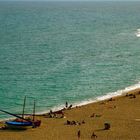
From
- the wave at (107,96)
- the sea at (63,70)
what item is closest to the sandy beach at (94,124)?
the wave at (107,96)

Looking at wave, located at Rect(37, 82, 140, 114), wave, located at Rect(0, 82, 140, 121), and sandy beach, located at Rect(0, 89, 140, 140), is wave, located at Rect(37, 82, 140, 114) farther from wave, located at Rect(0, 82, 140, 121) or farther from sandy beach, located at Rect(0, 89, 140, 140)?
sandy beach, located at Rect(0, 89, 140, 140)

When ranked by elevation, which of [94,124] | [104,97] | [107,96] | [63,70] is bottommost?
[94,124]

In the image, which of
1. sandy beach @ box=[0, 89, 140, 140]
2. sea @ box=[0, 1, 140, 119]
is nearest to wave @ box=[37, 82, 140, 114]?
sea @ box=[0, 1, 140, 119]

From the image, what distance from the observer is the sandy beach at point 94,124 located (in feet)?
164

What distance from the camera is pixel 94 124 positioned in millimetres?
54000

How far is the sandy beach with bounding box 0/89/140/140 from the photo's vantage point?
49.9 meters

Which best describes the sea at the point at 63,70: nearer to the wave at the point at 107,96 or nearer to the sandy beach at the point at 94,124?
the wave at the point at 107,96

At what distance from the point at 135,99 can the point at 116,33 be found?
3870 inches

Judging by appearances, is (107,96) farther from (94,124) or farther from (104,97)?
(94,124)

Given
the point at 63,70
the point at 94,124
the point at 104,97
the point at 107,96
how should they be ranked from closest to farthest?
the point at 94,124
the point at 104,97
the point at 107,96
the point at 63,70

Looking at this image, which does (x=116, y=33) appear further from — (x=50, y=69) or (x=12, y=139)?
(x=12, y=139)

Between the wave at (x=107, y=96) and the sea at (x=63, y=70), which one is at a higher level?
the sea at (x=63, y=70)

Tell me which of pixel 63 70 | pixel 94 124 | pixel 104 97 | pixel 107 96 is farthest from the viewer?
pixel 63 70

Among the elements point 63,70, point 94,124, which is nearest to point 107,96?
point 94,124
